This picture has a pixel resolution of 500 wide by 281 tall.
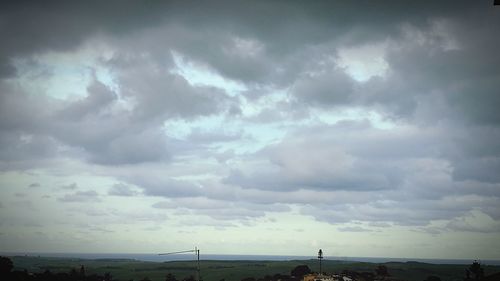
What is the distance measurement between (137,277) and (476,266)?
118662 mm

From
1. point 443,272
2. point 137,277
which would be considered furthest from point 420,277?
point 137,277

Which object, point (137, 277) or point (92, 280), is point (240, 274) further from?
point (92, 280)

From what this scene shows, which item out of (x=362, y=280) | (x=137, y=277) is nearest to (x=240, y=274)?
(x=137, y=277)

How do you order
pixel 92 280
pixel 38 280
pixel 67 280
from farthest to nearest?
1. pixel 92 280
2. pixel 67 280
3. pixel 38 280

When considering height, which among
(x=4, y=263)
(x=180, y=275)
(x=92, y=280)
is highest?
(x=4, y=263)

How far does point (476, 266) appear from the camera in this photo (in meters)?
111

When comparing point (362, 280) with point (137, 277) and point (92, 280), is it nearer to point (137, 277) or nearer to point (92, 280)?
point (92, 280)

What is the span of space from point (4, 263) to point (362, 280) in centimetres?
7406

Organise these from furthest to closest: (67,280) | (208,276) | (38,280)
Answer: (208,276) → (67,280) → (38,280)

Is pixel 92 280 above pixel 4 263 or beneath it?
beneath

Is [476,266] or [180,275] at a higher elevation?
[476,266]

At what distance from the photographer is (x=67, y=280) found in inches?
3467

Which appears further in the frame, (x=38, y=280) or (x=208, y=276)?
(x=208, y=276)

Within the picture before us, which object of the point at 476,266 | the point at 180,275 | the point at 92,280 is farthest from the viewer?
the point at 180,275
